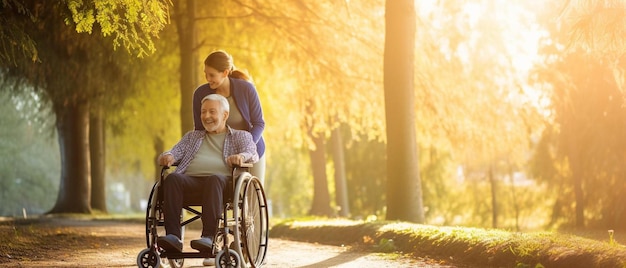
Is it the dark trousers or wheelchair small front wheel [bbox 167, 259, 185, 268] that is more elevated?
the dark trousers

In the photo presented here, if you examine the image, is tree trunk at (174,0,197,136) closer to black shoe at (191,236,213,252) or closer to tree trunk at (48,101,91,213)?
tree trunk at (48,101,91,213)

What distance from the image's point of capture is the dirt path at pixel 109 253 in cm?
781

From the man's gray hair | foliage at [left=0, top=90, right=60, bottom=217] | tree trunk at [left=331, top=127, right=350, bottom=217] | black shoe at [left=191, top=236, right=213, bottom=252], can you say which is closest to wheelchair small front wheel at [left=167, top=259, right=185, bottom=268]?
black shoe at [left=191, top=236, right=213, bottom=252]

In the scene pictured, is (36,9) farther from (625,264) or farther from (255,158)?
(625,264)

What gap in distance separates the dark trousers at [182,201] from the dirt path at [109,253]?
1.72 m

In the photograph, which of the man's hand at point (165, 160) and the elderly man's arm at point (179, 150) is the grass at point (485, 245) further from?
the man's hand at point (165, 160)

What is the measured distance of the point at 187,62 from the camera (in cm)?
1460

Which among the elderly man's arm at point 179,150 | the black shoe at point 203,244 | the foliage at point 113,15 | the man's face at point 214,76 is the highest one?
the foliage at point 113,15

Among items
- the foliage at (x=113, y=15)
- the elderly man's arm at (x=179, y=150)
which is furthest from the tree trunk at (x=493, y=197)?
the elderly man's arm at (x=179, y=150)

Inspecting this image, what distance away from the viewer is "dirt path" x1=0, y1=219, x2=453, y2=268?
25.6ft

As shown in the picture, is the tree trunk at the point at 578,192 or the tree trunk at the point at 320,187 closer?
the tree trunk at the point at 578,192

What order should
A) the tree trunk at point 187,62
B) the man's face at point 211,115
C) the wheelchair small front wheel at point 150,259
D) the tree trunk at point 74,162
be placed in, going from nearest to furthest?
the wheelchair small front wheel at point 150,259
the man's face at point 211,115
the tree trunk at point 187,62
the tree trunk at point 74,162

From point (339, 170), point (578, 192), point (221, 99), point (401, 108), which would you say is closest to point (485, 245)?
point (221, 99)

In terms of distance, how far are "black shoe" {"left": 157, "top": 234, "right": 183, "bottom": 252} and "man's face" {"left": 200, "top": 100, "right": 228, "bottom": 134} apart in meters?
0.93
